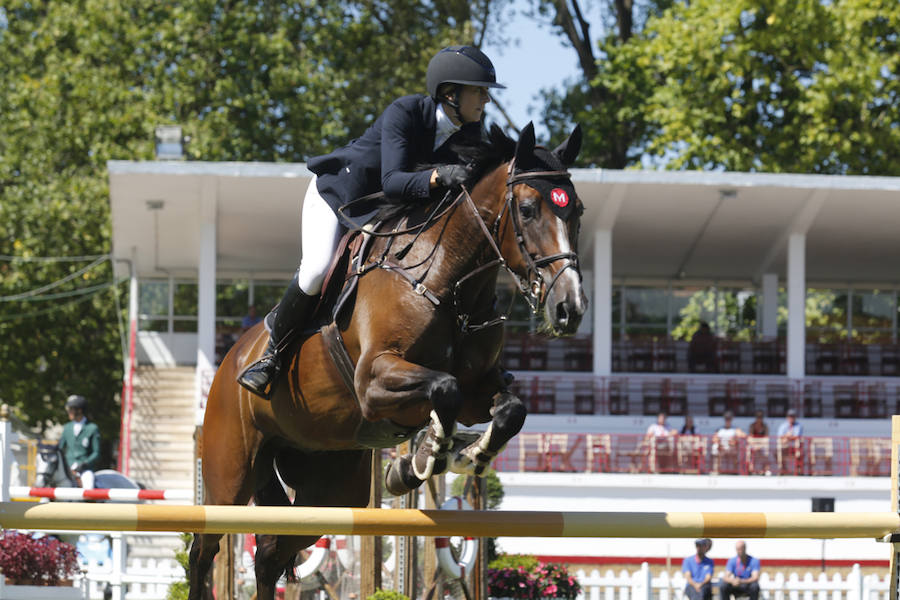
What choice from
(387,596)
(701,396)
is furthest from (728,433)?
(387,596)

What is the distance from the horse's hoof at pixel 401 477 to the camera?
4496 mm

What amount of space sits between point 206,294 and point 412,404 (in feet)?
51.7

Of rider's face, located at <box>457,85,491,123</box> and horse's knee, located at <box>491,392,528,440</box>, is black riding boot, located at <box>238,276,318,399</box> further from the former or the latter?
horse's knee, located at <box>491,392,528,440</box>

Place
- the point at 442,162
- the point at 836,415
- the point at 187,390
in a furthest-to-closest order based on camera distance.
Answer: the point at 187,390 → the point at 836,415 → the point at 442,162

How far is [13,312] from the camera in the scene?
25609 mm

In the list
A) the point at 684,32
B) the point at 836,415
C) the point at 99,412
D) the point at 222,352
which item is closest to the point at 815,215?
the point at 836,415

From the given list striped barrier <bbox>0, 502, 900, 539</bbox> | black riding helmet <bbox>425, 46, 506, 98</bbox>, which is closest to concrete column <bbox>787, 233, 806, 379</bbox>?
black riding helmet <bbox>425, 46, 506, 98</bbox>

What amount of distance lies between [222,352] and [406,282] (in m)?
16.3

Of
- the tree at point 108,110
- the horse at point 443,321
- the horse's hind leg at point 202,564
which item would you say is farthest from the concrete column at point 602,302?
the horse at point 443,321

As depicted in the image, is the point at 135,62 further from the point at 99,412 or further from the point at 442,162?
the point at 442,162

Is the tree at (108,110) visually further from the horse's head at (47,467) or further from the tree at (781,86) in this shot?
the horse's head at (47,467)

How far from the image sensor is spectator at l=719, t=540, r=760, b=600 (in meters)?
10.7

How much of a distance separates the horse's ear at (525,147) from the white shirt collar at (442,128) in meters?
0.51

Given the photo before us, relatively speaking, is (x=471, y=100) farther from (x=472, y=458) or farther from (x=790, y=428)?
(x=790, y=428)
